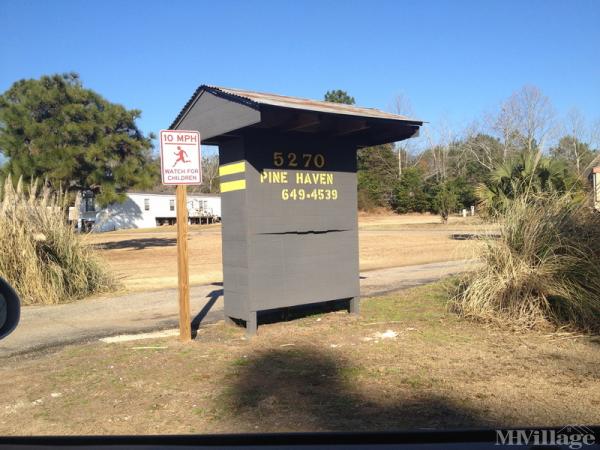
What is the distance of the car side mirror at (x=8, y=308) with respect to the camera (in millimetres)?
2746

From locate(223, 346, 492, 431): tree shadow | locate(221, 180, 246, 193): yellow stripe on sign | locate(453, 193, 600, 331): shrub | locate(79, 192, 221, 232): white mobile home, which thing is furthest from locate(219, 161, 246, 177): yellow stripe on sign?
locate(79, 192, 221, 232): white mobile home

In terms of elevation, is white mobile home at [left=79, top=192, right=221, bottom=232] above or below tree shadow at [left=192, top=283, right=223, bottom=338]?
above

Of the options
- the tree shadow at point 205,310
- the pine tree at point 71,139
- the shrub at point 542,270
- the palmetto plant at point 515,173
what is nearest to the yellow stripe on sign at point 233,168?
the tree shadow at point 205,310

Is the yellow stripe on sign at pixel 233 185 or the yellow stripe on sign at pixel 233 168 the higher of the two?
the yellow stripe on sign at pixel 233 168

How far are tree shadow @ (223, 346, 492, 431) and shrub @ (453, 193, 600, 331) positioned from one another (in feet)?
7.68

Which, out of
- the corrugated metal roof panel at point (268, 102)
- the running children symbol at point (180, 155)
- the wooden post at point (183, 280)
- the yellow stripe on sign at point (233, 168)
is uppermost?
the corrugated metal roof panel at point (268, 102)

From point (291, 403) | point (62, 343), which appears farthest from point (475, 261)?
point (62, 343)

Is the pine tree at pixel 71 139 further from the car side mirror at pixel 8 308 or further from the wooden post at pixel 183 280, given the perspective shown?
the car side mirror at pixel 8 308

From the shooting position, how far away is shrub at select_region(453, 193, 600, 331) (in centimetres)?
631

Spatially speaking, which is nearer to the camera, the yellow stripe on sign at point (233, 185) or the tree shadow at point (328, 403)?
the tree shadow at point (328, 403)

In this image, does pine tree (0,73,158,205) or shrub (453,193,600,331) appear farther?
pine tree (0,73,158,205)

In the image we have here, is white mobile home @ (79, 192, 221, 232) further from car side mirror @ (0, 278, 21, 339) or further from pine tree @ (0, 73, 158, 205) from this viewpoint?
car side mirror @ (0, 278, 21, 339)

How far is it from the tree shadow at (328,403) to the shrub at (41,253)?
6328mm

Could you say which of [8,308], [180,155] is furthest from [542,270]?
[8,308]
